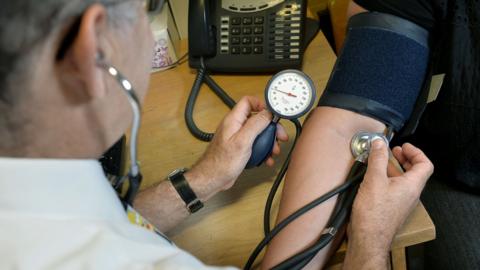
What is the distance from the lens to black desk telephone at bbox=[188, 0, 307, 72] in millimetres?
1050

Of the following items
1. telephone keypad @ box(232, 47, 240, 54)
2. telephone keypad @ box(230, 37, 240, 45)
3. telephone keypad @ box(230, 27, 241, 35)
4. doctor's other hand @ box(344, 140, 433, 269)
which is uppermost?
telephone keypad @ box(230, 27, 241, 35)

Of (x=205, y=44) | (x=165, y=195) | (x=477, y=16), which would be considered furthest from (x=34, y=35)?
(x=477, y=16)

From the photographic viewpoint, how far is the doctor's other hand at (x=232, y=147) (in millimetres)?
879

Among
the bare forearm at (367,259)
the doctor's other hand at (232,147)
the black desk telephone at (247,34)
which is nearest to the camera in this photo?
the bare forearm at (367,259)

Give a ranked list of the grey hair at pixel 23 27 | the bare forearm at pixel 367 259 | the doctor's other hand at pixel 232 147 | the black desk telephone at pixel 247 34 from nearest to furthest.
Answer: the grey hair at pixel 23 27
the bare forearm at pixel 367 259
the doctor's other hand at pixel 232 147
the black desk telephone at pixel 247 34

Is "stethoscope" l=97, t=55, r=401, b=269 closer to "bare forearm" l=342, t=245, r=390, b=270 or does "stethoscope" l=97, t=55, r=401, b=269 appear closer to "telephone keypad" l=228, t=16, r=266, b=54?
"bare forearm" l=342, t=245, r=390, b=270

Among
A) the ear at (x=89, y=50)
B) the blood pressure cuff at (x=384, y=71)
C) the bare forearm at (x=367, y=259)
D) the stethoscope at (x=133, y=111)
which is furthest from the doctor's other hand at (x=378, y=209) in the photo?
the ear at (x=89, y=50)

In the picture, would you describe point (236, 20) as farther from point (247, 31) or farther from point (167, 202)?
point (167, 202)

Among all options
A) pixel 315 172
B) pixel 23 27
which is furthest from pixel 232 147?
pixel 23 27

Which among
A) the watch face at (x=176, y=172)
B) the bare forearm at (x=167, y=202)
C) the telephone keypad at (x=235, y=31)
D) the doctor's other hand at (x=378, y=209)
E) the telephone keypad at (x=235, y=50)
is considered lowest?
the bare forearm at (x=167, y=202)

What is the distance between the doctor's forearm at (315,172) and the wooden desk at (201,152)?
2.1 inches

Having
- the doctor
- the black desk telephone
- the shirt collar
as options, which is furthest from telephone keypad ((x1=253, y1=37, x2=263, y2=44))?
the shirt collar

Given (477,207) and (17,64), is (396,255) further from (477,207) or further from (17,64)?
(17,64)

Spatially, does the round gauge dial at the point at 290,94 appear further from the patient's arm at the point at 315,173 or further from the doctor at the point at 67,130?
the doctor at the point at 67,130
